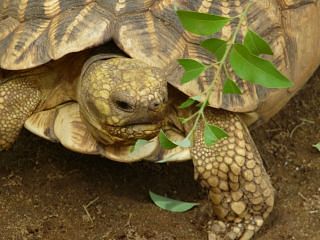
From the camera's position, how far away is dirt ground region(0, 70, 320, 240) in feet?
11.0

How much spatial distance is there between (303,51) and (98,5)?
112 centimetres

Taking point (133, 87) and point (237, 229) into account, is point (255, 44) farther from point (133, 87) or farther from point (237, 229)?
point (237, 229)

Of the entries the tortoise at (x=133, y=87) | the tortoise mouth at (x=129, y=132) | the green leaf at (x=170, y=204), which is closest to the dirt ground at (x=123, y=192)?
the green leaf at (x=170, y=204)

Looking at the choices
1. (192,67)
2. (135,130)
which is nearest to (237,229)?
(135,130)

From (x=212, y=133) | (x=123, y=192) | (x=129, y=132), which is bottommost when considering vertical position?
(x=123, y=192)

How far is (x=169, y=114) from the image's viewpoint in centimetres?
339

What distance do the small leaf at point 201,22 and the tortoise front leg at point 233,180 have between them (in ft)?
3.91

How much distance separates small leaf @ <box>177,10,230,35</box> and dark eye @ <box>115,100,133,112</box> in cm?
79

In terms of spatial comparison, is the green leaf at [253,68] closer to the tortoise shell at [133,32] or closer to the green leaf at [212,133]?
the green leaf at [212,133]

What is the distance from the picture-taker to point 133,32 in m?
3.17

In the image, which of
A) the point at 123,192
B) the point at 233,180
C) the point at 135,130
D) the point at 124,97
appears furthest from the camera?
the point at 123,192

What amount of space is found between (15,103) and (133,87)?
75 centimetres

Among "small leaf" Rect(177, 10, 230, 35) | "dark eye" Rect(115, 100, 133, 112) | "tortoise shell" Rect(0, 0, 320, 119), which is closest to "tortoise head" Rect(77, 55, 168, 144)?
"dark eye" Rect(115, 100, 133, 112)

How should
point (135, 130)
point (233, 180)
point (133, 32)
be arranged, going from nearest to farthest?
point (135, 130) → point (133, 32) → point (233, 180)
